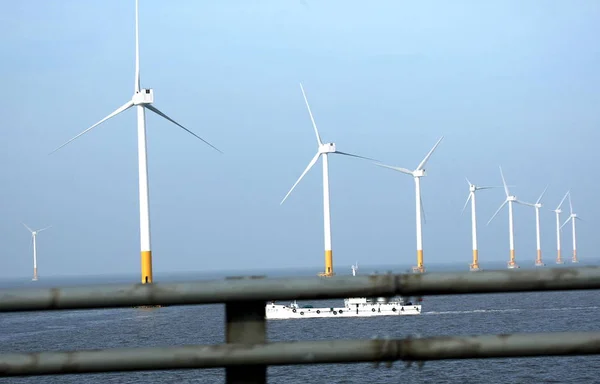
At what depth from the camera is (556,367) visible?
57.7 meters

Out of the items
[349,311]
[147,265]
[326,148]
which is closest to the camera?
[147,265]

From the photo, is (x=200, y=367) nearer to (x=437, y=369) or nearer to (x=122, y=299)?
(x=122, y=299)

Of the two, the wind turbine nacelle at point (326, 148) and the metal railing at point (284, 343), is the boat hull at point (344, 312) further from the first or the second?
the metal railing at point (284, 343)

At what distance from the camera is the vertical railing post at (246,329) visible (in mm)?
3518

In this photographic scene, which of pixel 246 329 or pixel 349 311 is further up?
pixel 246 329

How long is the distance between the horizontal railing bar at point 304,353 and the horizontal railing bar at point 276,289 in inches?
6.8

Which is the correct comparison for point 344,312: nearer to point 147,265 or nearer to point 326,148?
point 326,148

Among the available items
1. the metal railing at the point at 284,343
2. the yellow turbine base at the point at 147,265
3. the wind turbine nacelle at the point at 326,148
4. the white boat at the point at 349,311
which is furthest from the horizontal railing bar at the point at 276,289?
the wind turbine nacelle at the point at 326,148

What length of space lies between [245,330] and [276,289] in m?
0.22

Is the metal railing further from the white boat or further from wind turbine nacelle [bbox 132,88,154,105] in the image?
the white boat

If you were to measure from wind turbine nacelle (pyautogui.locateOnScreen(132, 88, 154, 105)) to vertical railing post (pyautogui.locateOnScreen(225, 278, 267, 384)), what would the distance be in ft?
295

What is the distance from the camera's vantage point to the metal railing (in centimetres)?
341

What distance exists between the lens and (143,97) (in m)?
92.1

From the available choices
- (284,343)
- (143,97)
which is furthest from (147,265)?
(284,343)
